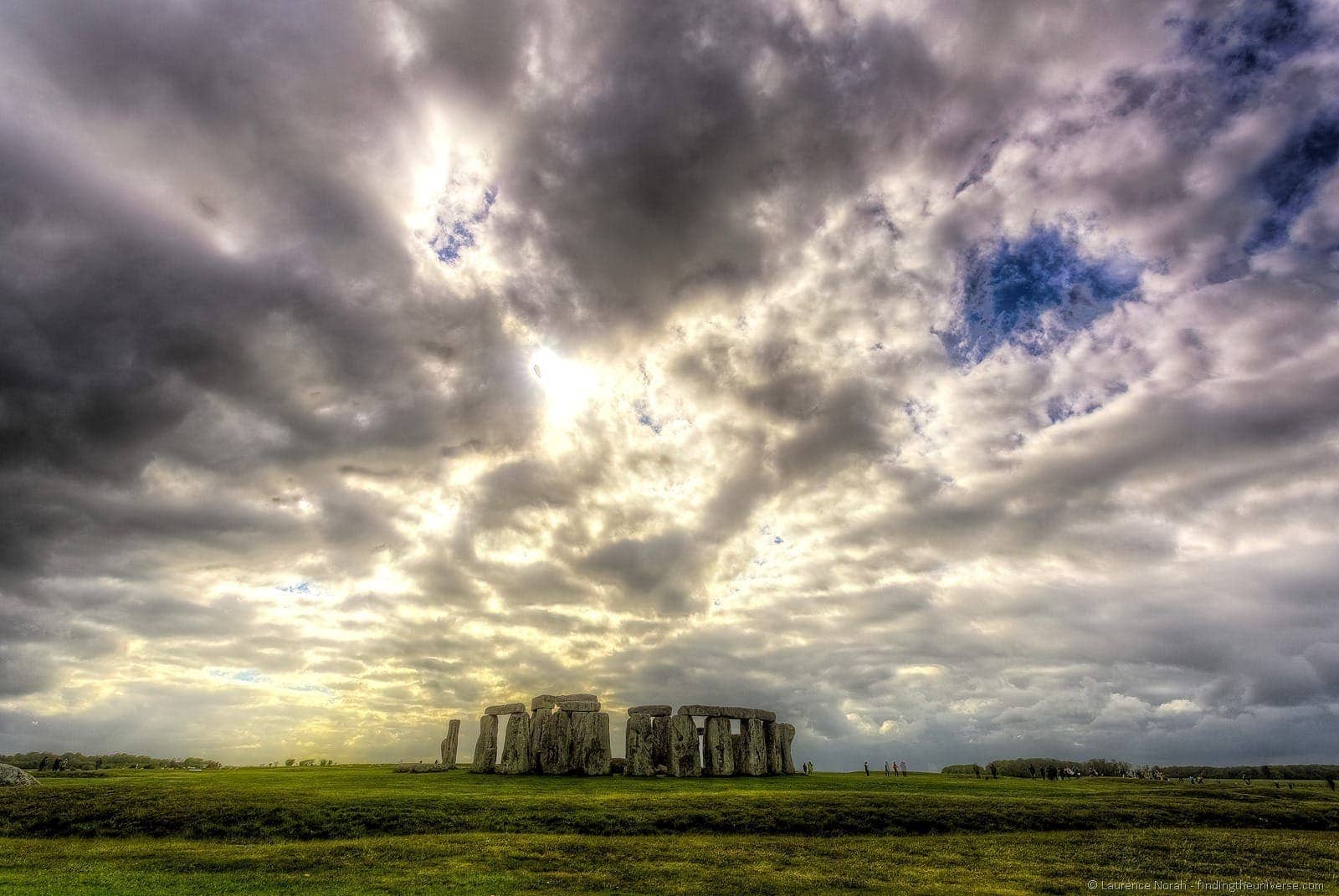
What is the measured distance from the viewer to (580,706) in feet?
129

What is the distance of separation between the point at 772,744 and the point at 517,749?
1553 cm

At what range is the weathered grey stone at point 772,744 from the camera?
4197cm

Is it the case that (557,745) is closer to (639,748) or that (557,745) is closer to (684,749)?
(639,748)

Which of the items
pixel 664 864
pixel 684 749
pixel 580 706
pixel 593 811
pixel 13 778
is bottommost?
pixel 664 864

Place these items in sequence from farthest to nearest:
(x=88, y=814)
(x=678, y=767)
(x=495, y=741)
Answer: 1. (x=495, y=741)
2. (x=678, y=767)
3. (x=88, y=814)

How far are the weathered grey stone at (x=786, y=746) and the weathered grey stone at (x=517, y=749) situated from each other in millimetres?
15646

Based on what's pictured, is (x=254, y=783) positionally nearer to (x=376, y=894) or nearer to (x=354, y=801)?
(x=354, y=801)

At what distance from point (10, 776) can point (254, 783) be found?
9917 mm

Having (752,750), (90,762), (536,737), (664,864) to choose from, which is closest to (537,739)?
(536,737)

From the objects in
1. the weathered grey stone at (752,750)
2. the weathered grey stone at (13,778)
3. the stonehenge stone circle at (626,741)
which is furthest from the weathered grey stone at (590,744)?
the weathered grey stone at (13,778)

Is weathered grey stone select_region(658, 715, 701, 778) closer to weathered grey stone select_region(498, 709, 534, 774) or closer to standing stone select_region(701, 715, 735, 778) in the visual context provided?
standing stone select_region(701, 715, 735, 778)

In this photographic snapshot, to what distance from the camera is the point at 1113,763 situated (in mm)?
59562

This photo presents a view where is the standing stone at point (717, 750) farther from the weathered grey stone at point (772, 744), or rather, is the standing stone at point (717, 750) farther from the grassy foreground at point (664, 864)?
the grassy foreground at point (664, 864)

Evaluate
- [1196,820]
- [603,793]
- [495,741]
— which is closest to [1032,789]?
[1196,820]
